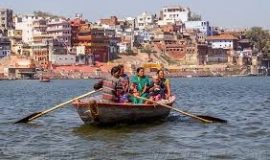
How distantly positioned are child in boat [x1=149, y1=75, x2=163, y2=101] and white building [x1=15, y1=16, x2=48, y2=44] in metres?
110

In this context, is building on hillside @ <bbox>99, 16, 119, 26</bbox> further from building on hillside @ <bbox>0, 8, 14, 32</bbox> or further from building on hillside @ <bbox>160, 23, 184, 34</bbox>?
building on hillside @ <bbox>0, 8, 14, 32</bbox>

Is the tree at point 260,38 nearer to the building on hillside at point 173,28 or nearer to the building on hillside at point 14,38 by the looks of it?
the building on hillside at point 173,28

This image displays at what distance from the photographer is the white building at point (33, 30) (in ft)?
433

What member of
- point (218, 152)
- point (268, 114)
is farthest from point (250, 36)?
point (218, 152)

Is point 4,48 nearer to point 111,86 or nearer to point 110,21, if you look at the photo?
point 110,21

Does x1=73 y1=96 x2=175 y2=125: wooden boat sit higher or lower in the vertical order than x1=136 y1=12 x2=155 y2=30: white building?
lower

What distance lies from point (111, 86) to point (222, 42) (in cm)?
14122

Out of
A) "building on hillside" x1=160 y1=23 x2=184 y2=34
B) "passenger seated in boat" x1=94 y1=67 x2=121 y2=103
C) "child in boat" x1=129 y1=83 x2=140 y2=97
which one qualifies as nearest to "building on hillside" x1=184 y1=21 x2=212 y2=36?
"building on hillside" x1=160 y1=23 x2=184 y2=34

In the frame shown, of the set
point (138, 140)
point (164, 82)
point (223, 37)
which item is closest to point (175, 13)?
point (223, 37)

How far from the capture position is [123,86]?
57.0 ft

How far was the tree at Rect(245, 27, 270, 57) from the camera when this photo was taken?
537ft

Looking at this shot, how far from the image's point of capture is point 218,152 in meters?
13.3

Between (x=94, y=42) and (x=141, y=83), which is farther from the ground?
(x=94, y=42)

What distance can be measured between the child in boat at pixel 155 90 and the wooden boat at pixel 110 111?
4.00 ft
